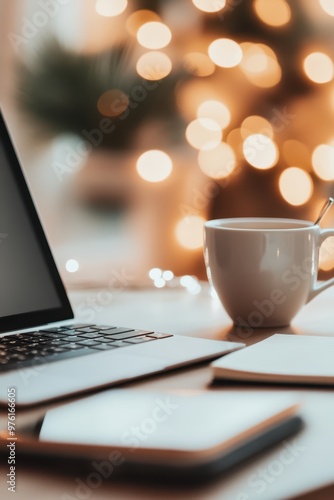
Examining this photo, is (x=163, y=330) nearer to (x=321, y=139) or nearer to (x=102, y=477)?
(x=102, y=477)

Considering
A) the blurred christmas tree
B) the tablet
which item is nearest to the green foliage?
the blurred christmas tree

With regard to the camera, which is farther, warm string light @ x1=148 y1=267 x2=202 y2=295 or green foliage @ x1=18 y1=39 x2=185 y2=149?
green foliage @ x1=18 y1=39 x2=185 y2=149

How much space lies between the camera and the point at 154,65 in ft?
5.02

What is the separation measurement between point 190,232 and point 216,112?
0.96 feet

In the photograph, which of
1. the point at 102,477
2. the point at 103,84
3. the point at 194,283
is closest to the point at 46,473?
the point at 102,477

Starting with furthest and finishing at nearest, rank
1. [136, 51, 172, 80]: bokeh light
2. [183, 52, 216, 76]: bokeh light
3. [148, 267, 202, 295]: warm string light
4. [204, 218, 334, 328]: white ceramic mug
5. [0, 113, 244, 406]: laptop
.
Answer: [183, 52, 216, 76]: bokeh light → [136, 51, 172, 80]: bokeh light → [148, 267, 202, 295]: warm string light → [204, 218, 334, 328]: white ceramic mug → [0, 113, 244, 406]: laptop

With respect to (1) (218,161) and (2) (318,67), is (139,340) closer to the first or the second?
(1) (218,161)

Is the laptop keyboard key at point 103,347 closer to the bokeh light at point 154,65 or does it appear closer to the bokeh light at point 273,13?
the bokeh light at point 154,65

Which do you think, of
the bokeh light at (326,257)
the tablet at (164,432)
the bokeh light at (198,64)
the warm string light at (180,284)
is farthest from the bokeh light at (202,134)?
the tablet at (164,432)

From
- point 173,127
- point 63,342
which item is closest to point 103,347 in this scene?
point 63,342

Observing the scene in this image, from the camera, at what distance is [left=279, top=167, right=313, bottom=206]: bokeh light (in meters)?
1.64

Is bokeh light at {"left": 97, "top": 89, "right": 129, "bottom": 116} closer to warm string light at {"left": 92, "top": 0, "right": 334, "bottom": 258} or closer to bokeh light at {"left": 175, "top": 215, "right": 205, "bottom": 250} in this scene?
A: warm string light at {"left": 92, "top": 0, "right": 334, "bottom": 258}

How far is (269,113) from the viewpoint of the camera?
165 centimetres

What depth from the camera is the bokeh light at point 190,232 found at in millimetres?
1674
